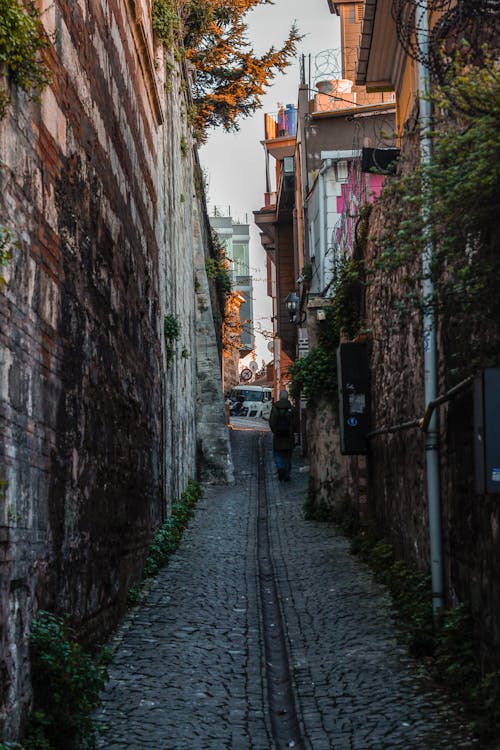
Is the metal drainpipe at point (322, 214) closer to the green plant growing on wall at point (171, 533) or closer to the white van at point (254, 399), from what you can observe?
the green plant growing on wall at point (171, 533)

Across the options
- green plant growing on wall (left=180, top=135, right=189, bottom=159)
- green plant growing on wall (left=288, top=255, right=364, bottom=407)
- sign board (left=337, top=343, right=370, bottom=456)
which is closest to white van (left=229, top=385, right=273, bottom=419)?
green plant growing on wall (left=180, top=135, right=189, bottom=159)

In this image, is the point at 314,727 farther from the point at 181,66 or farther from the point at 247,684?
the point at 181,66

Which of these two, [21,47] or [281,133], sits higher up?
[281,133]

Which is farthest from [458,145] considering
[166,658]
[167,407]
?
[167,407]

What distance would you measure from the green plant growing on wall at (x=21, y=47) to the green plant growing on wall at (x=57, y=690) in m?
2.57

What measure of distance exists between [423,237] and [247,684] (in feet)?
10.4

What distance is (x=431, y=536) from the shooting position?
763 centimetres

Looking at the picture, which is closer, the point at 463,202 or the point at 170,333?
the point at 463,202

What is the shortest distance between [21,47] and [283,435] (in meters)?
15.2

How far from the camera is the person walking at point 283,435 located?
19625 mm

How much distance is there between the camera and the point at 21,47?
189 inches

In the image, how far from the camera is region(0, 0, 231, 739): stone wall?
4797 mm

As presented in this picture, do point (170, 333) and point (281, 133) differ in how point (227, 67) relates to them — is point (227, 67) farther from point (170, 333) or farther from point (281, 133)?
point (281, 133)

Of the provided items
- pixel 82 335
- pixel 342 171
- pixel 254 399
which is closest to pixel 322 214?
pixel 342 171
